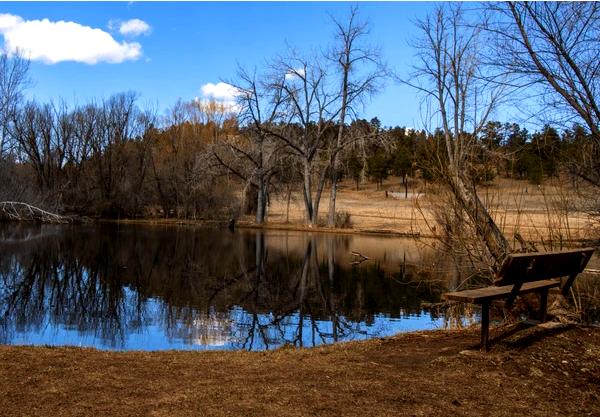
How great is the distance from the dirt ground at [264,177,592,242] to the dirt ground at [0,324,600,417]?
283 cm

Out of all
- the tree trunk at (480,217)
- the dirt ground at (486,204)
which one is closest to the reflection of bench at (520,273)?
the dirt ground at (486,204)

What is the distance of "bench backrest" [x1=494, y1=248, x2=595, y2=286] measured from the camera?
613 centimetres

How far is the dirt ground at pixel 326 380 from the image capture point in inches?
187

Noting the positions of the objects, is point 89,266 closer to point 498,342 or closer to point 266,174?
point 498,342

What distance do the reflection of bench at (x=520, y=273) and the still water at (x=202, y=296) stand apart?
3.80m

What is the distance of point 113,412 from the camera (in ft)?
15.0

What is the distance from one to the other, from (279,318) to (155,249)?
15163 millimetres

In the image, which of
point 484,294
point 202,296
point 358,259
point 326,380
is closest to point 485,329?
point 484,294

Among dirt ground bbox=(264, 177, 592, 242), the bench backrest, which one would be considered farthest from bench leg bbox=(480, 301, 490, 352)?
dirt ground bbox=(264, 177, 592, 242)

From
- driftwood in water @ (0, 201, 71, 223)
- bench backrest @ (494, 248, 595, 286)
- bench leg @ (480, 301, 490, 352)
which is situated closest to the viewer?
bench backrest @ (494, 248, 595, 286)

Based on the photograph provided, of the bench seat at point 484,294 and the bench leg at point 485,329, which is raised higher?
the bench seat at point 484,294

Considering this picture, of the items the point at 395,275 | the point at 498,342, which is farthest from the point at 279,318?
the point at 395,275

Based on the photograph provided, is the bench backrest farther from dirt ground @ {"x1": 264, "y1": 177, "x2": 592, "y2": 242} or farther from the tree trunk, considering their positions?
the tree trunk

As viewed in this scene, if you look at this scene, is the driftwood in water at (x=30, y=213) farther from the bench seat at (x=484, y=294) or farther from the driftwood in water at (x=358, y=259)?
the bench seat at (x=484, y=294)
